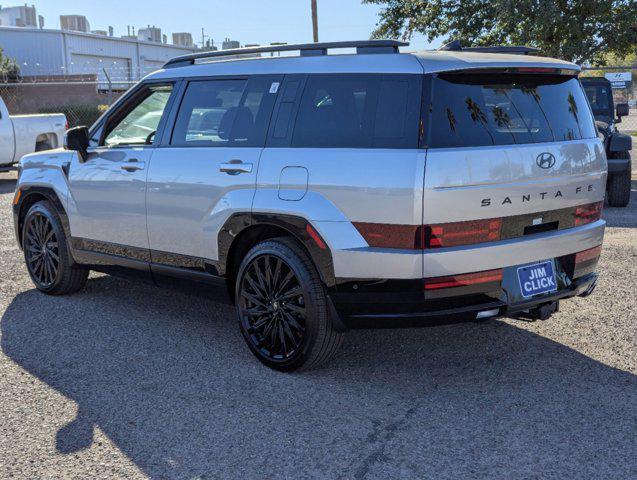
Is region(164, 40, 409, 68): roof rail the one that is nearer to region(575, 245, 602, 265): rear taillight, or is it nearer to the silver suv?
the silver suv

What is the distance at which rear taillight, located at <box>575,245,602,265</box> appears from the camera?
4.79 m

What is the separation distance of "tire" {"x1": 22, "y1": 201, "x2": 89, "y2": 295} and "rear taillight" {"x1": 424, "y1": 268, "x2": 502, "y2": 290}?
3.47 m

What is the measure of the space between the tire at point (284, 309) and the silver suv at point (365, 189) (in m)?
0.01

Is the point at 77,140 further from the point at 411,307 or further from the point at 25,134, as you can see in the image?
the point at 25,134

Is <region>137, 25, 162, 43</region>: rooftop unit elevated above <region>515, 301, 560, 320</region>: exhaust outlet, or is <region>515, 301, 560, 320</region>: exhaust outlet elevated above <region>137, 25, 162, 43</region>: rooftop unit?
<region>137, 25, 162, 43</region>: rooftop unit

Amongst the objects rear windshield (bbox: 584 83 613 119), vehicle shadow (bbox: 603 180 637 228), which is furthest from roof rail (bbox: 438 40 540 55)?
rear windshield (bbox: 584 83 613 119)

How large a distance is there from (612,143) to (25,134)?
37.4 ft

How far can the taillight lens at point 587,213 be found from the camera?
4.76 m

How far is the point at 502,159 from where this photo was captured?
424cm

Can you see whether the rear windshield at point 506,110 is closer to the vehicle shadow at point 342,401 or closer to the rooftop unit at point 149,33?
the vehicle shadow at point 342,401

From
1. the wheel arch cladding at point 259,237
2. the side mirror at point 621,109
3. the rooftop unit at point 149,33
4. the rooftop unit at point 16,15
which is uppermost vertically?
the rooftop unit at point 16,15

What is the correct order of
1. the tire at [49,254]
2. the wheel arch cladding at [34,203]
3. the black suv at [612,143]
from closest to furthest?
1. the wheel arch cladding at [34,203]
2. the tire at [49,254]
3. the black suv at [612,143]

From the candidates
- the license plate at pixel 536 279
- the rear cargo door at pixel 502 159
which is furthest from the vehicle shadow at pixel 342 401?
the rear cargo door at pixel 502 159

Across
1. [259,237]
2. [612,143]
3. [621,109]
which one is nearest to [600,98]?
[621,109]
